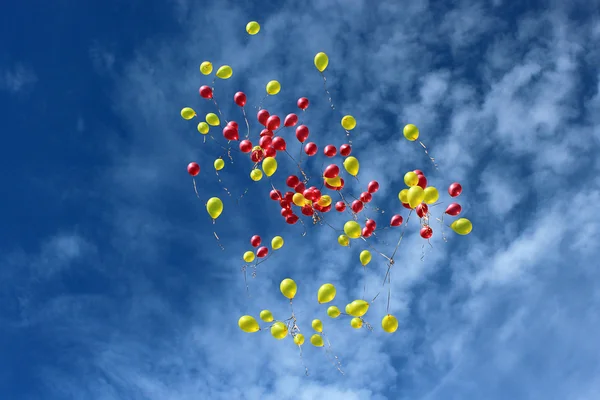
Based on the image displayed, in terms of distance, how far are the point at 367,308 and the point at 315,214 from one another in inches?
74.2

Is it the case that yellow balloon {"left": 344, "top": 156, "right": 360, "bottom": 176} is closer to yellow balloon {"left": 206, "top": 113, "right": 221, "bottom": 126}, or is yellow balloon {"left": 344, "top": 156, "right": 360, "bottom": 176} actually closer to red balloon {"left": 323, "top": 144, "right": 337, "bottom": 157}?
red balloon {"left": 323, "top": 144, "right": 337, "bottom": 157}

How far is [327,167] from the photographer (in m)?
7.87

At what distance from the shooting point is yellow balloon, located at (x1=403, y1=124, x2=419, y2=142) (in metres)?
8.27

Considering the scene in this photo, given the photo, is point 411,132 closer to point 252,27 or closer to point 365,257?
point 365,257

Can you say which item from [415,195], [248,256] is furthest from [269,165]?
[415,195]

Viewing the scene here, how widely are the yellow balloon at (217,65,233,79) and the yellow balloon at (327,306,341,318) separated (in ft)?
15.8

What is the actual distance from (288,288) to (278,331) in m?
0.79

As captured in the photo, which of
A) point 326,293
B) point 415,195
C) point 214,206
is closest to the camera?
point 415,195

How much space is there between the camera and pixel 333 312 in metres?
7.75

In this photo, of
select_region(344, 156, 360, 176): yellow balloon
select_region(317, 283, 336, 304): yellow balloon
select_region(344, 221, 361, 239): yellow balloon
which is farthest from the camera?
select_region(344, 156, 360, 176): yellow balloon

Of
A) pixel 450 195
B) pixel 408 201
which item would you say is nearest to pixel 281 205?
pixel 408 201

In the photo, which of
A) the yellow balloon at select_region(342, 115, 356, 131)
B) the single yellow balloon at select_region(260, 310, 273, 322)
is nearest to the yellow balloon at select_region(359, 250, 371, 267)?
the single yellow balloon at select_region(260, 310, 273, 322)

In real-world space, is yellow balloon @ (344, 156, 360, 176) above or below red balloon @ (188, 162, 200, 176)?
below

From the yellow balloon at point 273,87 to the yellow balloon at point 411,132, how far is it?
249 cm
